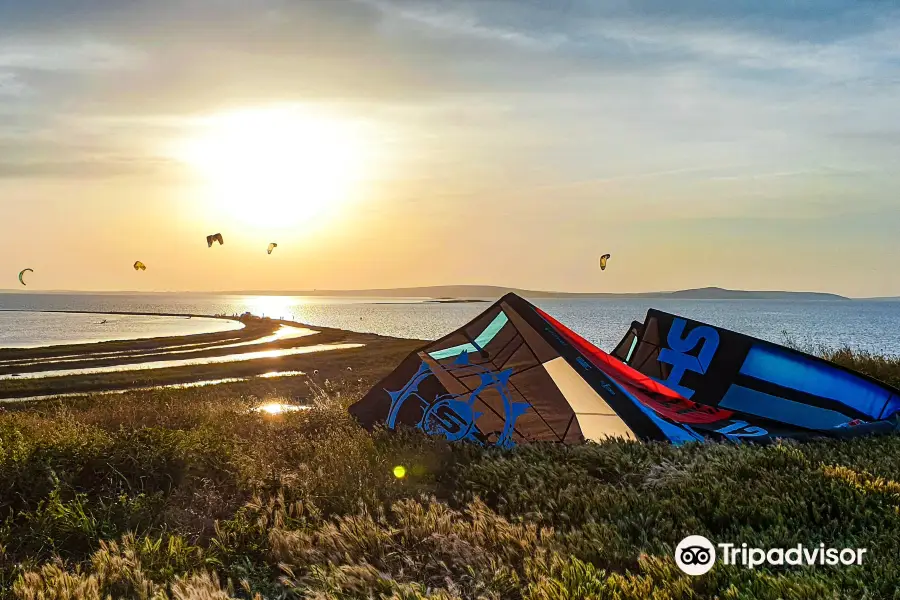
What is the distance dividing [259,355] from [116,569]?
161ft

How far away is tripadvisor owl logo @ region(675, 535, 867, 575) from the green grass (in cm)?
12

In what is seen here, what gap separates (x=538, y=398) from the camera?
941cm

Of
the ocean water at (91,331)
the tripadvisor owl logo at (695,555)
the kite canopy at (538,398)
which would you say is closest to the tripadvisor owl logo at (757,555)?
the tripadvisor owl logo at (695,555)

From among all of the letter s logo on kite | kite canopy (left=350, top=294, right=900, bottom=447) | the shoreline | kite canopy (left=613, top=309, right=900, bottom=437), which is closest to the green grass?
kite canopy (left=350, top=294, right=900, bottom=447)

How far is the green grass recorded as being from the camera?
4.50 metres

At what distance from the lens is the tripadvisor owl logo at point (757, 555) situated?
4672 mm

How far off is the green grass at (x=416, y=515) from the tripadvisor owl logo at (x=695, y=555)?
0.10m

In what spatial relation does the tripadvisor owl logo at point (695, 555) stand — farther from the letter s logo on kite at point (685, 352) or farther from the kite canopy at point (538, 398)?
the letter s logo on kite at point (685, 352)

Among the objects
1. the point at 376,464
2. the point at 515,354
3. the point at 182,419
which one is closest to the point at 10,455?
the point at 182,419

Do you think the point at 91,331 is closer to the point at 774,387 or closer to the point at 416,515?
the point at 774,387

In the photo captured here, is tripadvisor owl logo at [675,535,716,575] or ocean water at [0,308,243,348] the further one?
ocean water at [0,308,243,348]

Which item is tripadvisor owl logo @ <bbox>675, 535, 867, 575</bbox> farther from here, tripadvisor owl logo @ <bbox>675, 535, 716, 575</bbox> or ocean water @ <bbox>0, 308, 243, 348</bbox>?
ocean water @ <bbox>0, 308, 243, 348</bbox>

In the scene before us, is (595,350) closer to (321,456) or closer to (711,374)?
(711,374)

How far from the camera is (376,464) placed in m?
7.52
